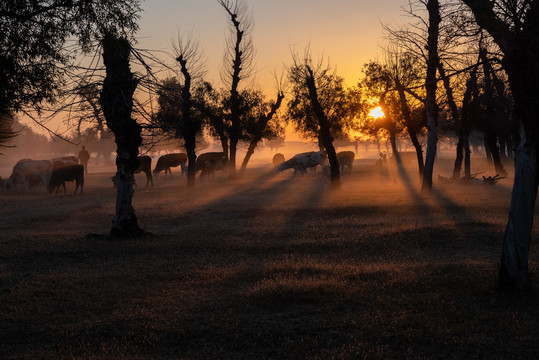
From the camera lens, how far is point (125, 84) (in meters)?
12.9

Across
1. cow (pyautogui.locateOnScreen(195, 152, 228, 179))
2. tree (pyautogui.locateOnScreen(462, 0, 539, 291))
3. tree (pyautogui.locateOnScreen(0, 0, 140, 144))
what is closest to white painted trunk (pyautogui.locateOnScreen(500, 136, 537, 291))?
tree (pyautogui.locateOnScreen(462, 0, 539, 291))

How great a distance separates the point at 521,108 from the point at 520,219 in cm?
175

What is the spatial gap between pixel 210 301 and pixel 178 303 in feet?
1.69

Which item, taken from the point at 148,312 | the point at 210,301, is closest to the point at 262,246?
the point at 210,301

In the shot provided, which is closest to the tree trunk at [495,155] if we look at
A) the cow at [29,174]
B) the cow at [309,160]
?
the cow at [309,160]

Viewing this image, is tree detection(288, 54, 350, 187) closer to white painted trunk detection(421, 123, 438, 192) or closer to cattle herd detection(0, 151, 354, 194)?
cattle herd detection(0, 151, 354, 194)

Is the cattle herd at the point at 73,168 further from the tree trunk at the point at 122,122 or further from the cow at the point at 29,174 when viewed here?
the tree trunk at the point at 122,122

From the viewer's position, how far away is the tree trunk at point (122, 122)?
1270 centimetres

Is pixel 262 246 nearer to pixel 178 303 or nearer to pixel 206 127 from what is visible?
pixel 178 303

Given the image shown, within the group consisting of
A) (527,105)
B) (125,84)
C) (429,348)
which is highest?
(125,84)

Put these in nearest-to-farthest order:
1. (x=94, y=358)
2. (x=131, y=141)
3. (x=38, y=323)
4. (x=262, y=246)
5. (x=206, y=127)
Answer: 1. (x=94, y=358)
2. (x=38, y=323)
3. (x=262, y=246)
4. (x=131, y=141)
5. (x=206, y=127)

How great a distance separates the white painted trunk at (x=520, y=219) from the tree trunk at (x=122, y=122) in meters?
9.03

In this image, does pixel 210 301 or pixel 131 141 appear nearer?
pixel 210 301

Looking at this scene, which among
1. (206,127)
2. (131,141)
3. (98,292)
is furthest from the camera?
(206,127)
